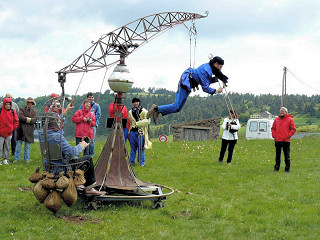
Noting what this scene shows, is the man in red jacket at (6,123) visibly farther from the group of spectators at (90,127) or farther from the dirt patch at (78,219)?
the dirt patch at (78,219)

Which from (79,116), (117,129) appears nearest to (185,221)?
(117,129)

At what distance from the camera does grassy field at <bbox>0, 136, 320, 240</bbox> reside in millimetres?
6586

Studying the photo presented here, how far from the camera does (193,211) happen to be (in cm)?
792

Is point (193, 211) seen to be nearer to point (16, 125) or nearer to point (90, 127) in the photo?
point (90, 127)

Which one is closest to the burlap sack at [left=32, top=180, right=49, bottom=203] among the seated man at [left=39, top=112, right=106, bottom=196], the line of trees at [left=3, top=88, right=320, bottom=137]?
the seated man at [left=39, top=112, right=106, bottom=196]

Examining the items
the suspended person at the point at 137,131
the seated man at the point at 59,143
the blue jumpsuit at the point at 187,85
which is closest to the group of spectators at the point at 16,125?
the suspended person at the point at 137,131

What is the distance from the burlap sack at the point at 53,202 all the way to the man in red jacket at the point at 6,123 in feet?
20.4

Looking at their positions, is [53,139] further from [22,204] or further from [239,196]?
[239,196]

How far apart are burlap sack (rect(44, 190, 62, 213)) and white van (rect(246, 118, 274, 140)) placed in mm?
28992

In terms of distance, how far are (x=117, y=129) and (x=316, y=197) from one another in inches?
196

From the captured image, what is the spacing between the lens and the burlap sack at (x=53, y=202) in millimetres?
6980

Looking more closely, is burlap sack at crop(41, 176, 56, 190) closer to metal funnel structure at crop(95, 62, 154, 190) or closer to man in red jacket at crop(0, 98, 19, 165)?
metal funnel structure at crop(95, 62, 154, 190)

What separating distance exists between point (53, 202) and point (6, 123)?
20.8 feet

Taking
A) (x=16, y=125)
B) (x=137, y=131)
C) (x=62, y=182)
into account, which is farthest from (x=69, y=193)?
(x=16, y=125)
